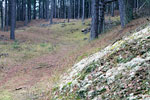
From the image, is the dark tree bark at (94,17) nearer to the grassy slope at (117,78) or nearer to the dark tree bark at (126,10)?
the dark tree bark at (126,10)

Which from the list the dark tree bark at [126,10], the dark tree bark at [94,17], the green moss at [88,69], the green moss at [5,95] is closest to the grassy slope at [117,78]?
the green moss at [88,69]

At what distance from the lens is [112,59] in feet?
17.9

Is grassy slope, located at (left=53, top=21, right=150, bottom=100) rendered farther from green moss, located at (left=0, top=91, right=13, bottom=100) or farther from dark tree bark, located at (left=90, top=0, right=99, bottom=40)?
dark tree bark, located at (left=90, top=0, right=99, bottom=40)

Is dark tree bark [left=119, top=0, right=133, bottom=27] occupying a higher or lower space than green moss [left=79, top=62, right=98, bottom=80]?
higher

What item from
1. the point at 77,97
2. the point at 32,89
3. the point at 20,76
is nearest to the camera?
the point at 77,97

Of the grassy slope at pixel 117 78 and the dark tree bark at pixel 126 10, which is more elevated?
the dark tree bark at pixel 126 10

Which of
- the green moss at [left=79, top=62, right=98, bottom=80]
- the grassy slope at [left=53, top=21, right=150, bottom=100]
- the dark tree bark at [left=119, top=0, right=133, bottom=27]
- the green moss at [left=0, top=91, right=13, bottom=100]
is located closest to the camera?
the grassy slope at [left=53, top=21, right=150, bottom=100]

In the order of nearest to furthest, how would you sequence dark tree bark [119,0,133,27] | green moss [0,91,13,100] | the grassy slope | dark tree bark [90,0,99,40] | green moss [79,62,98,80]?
1. the grassy slope
2. green moss [79,62,98,80]
3. green moss [0,91,13,100]
4. dark tree bark [119,0,133,27]
5. dark tree bark [90,0,99,40]

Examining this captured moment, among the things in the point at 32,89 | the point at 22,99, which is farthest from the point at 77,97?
the point at 32,89

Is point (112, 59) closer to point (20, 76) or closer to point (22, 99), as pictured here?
point (22, 99)

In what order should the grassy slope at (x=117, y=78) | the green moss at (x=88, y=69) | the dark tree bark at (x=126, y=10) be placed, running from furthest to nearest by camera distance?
the dark tree bark at (x=126, y=10) < the green moss at (x=88, y=69) < the grassy slope at (x=117, y=78)

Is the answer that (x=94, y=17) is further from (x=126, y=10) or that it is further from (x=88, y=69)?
(x=88, y=69)

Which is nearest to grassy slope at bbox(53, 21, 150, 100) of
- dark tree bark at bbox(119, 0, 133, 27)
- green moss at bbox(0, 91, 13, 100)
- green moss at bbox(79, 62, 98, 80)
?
green moss at bbox(79, 62, 98, 80)

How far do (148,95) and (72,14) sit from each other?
59.2 m
